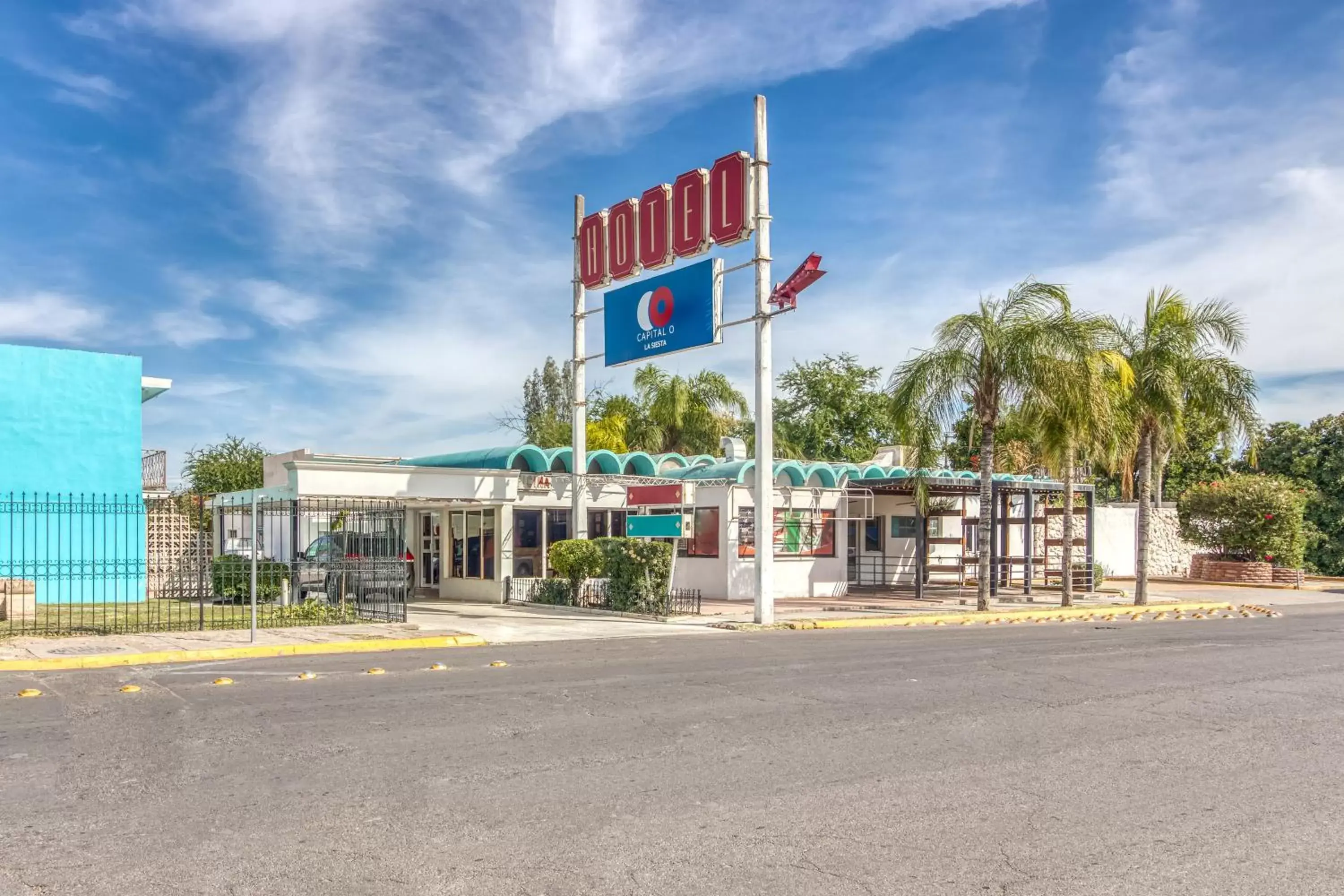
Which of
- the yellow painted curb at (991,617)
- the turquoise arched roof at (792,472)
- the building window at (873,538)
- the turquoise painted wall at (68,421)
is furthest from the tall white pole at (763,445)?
the turquoise painted wall at (68,421)

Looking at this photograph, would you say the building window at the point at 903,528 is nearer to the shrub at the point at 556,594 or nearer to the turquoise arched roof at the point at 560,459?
the turquoise arched roof at the point at 560,459

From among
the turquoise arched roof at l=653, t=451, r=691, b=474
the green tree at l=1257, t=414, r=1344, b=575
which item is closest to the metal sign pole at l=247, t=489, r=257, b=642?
the turquoise arched roof at l=653, t=451, r=691, b=474

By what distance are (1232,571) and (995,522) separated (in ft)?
33.8

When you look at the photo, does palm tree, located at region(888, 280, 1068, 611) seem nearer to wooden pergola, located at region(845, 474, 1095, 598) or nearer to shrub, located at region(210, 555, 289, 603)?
wooden pergola, located at region(845, 474, 1095, 598)

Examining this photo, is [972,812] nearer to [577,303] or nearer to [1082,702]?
[1082,702]

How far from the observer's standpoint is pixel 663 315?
23312 mm

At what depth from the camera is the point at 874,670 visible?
528 inches

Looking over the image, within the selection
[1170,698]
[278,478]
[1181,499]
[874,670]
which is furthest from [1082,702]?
[1181,499]

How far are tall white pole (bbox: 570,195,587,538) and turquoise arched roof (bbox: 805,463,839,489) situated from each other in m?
5.62

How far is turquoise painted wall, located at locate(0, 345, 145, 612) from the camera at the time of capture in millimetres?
23531

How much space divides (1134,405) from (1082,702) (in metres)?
16.1

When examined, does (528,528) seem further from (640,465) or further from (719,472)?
(719,472)

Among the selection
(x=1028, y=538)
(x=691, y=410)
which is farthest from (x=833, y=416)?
(x=1028, y=538)

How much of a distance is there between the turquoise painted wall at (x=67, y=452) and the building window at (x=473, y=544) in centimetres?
705
